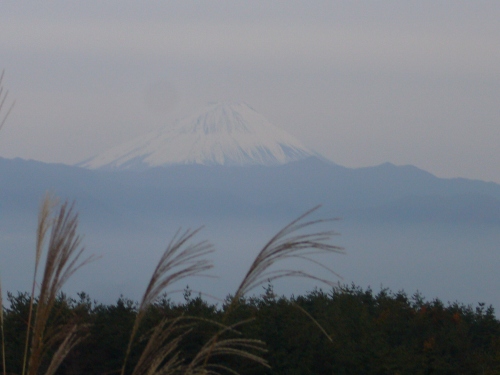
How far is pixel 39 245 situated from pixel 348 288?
377 cm

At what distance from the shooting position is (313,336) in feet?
13.0

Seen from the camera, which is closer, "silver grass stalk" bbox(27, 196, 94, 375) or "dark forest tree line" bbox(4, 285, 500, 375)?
"silver grass stalk" bbox(27, 196, 94, 375)

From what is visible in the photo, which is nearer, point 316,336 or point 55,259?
point 55,259

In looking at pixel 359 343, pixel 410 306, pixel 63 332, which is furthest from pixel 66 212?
pixel 410 306

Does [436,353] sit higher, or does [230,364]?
[436,353]

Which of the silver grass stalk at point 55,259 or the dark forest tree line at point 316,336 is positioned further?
the dark forest tree line at point 316,336

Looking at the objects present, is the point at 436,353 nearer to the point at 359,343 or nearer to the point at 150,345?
the point at 359,343

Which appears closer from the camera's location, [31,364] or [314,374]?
[31,364]

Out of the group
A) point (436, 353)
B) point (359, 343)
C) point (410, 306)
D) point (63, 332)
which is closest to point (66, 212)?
point (63, 332)

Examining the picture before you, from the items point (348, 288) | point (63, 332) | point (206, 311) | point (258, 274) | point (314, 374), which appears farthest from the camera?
point (348, 288)

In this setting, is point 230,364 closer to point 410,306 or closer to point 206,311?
point 206,311

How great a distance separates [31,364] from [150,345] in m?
0.44

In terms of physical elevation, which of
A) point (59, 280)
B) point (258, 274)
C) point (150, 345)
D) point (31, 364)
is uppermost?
point (258, 274)

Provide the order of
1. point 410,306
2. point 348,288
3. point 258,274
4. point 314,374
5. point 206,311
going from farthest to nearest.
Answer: point 348,288
point 410,306
point 206,311
point 314,374
point 258,274
